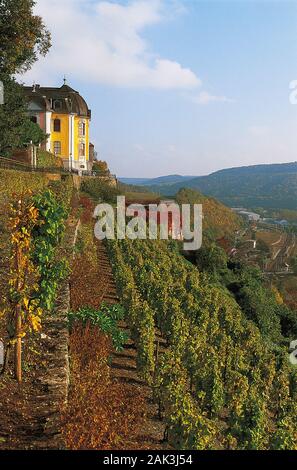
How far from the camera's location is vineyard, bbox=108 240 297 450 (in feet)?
22.5

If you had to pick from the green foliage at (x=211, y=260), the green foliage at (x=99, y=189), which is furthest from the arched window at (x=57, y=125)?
the green foliage at (x=211, y=260)

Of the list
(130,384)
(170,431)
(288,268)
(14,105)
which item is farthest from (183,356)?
(288,268)

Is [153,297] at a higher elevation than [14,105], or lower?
lower

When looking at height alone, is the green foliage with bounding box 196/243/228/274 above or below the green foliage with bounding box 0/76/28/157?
below

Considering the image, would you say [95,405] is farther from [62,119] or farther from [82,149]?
[82,149]

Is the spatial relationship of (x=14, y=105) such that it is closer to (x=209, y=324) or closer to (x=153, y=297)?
(x=153, y=297)

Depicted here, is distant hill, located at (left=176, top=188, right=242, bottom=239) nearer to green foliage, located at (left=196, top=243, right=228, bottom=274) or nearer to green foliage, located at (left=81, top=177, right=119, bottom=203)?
green foliage, located at (left=81, top=177, right=119, bottom=203)

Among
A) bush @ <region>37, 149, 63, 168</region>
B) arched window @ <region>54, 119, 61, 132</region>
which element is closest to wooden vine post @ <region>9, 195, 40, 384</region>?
bush @ <region>37, 149, 63, 168</region>

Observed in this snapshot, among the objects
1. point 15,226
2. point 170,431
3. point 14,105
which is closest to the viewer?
point 170,431

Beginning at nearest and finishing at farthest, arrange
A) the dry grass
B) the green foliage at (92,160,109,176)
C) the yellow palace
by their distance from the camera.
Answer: the dry grass
the yellow palace
the green foliage at (92,160,109,176)

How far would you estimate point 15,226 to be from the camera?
7230 millimetres

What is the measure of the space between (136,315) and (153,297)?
295 cm

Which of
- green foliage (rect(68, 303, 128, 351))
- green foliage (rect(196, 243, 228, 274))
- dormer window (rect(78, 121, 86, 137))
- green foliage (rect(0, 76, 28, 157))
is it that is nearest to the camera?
green foliage (rect(68, 303, 128, 351))
